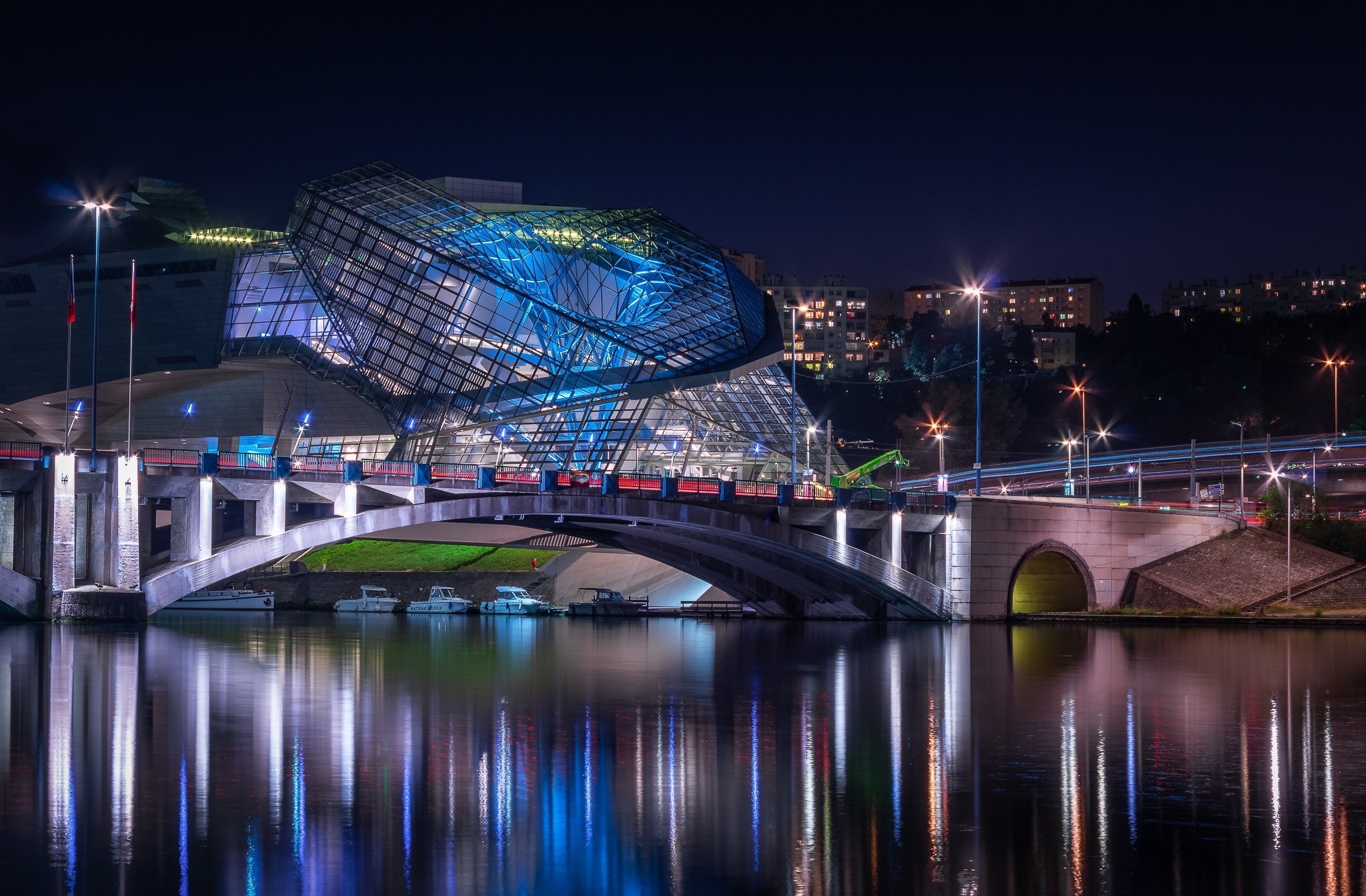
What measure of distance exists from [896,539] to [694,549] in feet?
36.3

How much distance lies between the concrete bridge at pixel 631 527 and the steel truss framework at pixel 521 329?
8755 mm

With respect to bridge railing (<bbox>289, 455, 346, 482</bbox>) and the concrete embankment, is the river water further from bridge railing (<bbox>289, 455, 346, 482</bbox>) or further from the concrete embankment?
the concrete embankment

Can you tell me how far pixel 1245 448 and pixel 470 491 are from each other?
8436 cm

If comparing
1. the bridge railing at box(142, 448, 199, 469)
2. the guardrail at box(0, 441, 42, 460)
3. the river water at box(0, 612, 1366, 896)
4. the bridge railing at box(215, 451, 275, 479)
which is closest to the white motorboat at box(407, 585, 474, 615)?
the bridge railing at box(215, 451, 275, 479)

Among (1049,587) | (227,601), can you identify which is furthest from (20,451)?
(1049,587)

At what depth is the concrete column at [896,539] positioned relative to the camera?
7894 centimetres

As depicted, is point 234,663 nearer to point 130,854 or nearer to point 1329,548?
point 130,854

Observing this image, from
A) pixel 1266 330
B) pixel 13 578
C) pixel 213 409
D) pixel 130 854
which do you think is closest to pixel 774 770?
pixel 130 854

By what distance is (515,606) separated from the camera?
96.6 metres

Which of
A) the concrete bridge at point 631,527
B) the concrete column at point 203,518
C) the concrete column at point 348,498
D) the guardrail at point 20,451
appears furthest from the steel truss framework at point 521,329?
the guardrail at point 20,451

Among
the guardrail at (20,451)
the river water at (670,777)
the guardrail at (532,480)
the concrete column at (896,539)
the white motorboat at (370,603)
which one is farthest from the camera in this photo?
the white motorboat at (370,603)

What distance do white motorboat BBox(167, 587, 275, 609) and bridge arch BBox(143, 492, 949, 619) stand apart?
2223 centimetres

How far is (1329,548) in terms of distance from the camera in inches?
3642

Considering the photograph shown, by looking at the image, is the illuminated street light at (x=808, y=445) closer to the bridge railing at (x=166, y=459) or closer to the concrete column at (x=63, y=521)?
the bridge railing at (x=166, y=459)
